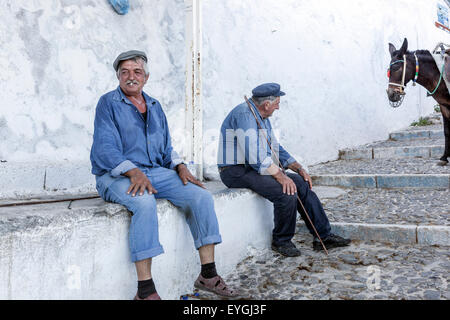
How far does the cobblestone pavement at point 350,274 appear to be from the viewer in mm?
2439

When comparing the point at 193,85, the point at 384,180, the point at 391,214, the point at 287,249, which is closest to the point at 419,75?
the point at 384,180

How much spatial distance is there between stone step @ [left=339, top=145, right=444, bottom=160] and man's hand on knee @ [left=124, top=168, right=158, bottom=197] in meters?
5.45

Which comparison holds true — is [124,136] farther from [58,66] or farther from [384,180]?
[384,180]

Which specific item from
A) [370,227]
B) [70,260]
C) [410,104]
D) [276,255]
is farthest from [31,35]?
[410,104]

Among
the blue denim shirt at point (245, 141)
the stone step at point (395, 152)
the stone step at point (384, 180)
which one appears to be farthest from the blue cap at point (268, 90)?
the stone step at point (395, 152)

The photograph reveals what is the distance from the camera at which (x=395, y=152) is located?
21.8 feet

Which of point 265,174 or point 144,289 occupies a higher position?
point 265,174

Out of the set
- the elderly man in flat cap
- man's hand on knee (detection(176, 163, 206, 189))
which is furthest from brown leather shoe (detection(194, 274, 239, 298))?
man's hand on knee (detection(176, 163, 206, 189))

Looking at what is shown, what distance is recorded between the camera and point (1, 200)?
2828 millimetres

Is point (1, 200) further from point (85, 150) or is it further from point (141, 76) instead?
point (141, 76)

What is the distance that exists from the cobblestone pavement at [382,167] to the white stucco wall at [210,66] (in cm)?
39

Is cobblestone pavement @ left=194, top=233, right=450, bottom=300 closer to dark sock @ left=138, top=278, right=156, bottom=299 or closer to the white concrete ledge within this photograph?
the white concrete ledge

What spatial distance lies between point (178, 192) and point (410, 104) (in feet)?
30.6

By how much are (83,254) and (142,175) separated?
56cm
